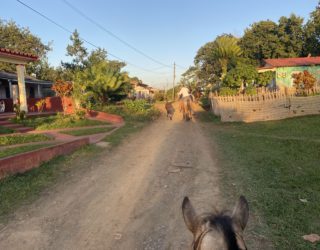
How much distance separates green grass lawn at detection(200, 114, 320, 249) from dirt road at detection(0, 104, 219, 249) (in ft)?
2.03

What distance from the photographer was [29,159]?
801 cm

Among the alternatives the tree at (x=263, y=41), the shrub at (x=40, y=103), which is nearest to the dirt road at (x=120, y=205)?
the shrub at (x=40, y=103)

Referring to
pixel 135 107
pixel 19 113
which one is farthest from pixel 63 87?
pixel 135 107

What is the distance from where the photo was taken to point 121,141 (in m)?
11.9

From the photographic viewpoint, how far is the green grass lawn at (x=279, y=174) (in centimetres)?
452

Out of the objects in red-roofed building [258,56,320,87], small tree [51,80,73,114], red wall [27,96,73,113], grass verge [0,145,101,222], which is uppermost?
red-roofed building [258,56,320,87]

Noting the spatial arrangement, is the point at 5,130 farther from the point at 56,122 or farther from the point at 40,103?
the point at 40,103

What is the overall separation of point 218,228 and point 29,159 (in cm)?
736

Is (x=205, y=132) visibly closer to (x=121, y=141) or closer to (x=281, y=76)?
(x=121, y=141)

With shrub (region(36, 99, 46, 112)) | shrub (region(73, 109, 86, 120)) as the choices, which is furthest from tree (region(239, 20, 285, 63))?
shrub (region(73, 109, 86, 120))

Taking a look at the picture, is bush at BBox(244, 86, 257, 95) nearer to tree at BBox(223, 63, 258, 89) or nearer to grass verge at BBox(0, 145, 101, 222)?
tree at BBox(223, 63, 258, 89)

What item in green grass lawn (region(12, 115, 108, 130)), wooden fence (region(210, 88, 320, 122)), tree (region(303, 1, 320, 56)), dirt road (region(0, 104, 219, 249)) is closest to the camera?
dirt road (region(0, 104, 219, 249))

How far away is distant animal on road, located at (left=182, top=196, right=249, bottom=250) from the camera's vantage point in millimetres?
1471

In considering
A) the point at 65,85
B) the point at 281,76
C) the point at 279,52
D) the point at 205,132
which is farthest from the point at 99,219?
the point at 279,52
